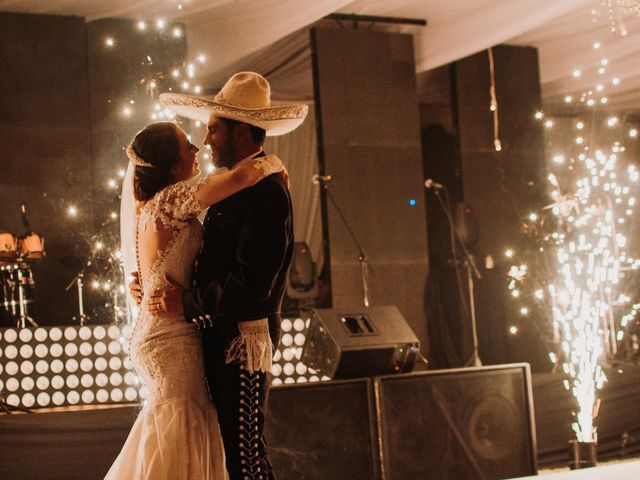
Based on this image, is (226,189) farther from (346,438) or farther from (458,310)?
(458,310)

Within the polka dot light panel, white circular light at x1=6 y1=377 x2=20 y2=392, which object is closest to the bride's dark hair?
the polka dot light panel

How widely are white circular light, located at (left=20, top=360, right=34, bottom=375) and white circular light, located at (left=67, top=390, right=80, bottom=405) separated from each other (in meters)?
0.25

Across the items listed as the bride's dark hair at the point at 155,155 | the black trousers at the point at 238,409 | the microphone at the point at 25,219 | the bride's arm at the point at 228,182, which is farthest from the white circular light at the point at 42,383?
the bride's arm at the point at 228,182

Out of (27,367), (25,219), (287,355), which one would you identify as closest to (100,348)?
(27,367)

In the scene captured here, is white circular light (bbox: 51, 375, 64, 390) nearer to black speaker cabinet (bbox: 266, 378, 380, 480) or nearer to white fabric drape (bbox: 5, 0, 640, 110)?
black speaker cabinet (bbox: 266, 378, 380, 480)

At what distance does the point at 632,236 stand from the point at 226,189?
20.1ft

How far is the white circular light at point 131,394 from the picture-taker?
4719mm

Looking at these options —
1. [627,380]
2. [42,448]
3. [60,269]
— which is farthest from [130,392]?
[627,380]

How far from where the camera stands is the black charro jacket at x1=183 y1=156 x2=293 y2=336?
2.15 metres

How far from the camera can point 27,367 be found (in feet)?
15.4

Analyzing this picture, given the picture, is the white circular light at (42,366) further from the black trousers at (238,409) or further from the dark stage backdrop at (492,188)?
the dark stage backdrop at (492,188)

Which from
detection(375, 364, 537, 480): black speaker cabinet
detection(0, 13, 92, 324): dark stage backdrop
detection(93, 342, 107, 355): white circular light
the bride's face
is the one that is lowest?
detection(375, 364, 537, 480): black speaker cabinet

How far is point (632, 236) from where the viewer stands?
7535 millimetres

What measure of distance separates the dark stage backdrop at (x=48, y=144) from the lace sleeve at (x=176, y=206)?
4.27 m
